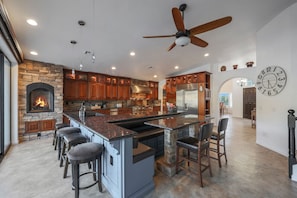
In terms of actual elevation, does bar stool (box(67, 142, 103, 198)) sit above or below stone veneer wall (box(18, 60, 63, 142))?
below

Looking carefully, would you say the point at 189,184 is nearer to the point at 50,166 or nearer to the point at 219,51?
the point at 50,166

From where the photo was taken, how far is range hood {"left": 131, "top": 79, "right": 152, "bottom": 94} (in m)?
7.32

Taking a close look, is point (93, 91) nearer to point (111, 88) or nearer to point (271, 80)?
point (111, 88)

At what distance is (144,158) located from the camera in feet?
6.18

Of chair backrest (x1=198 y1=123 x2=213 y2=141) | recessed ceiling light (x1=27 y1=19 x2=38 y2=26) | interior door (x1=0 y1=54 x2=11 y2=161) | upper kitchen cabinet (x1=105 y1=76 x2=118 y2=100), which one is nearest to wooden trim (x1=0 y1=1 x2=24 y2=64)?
recessed ceiling light (x1=27 y1=19 x2=38 y2=26)

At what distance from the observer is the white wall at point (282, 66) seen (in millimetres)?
3057

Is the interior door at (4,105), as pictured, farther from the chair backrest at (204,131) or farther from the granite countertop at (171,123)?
the chair backrest at (204,131)

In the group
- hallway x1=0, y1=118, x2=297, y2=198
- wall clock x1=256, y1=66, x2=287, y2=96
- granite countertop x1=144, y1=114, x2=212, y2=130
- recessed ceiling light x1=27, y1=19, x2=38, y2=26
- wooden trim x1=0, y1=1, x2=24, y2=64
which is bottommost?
hallway x1=0, y1=118, x2=297, y2=198

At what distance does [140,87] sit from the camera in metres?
7.53

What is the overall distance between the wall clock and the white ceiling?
1274 mm

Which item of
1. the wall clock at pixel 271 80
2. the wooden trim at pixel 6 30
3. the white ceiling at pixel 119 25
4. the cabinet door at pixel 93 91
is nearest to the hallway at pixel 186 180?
the wall clock at pixel 271 80

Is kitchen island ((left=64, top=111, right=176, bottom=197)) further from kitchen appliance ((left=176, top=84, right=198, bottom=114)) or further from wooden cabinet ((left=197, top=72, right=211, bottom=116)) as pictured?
wooden cabinet ((left=197, top=72, right=211, bottom=116))

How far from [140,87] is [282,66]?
18.7 ft

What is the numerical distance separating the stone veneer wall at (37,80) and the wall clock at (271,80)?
6.48 m
